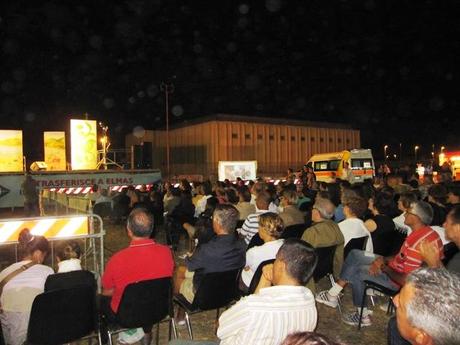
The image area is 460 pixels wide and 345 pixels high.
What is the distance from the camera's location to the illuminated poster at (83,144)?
24.0 meters

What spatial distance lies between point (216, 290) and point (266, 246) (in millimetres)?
685

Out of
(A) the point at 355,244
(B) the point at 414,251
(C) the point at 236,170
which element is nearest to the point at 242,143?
(C) the point at 236,170

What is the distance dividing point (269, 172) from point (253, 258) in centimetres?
3053

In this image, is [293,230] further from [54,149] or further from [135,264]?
[54,149]

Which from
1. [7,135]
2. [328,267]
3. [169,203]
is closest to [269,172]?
[7,135]

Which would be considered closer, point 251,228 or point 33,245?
point 33,245

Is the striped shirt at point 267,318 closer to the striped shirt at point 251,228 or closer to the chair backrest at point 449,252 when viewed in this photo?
the chair backrest at point 449,252

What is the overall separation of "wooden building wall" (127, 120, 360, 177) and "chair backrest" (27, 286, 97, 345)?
27.9 meters

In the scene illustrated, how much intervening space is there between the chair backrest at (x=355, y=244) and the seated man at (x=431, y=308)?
343cm

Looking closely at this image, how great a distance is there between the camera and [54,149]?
29.2 m

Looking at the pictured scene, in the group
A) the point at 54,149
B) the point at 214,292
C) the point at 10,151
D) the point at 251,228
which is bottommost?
the point at 214,292

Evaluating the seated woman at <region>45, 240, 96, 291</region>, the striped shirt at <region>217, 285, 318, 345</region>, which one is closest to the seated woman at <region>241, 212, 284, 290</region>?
the seated woman at <region>45, 240, 96, 291</region>

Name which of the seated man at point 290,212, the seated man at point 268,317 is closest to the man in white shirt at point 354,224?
the seated man at point 290,212

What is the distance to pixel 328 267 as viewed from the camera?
4.92 meters
